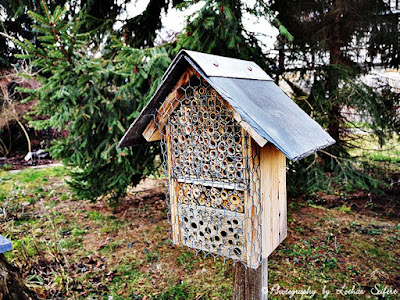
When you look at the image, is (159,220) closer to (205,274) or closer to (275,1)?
(205,274)

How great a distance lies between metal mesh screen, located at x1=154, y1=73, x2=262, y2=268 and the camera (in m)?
1.67

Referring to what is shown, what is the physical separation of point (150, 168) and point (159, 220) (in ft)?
2.99

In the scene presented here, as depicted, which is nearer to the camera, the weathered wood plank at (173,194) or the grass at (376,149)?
the weathered wood plank at (173,194)

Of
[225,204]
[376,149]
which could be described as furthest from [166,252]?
[376,149]

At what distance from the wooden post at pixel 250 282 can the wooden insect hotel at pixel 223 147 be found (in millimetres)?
347

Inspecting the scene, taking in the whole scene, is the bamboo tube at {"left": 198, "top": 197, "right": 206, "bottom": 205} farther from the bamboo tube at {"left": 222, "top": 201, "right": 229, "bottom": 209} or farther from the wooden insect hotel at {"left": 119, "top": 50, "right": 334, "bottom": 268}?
the bamboo tube at {"left": 222, "top": 201, "right": 229, "bottom": 209}

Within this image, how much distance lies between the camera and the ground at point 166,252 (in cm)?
319

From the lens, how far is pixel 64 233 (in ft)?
15.1

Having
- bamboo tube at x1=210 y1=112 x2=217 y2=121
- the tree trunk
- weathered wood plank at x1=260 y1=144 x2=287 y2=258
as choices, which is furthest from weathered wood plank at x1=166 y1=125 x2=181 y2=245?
the tree trunk

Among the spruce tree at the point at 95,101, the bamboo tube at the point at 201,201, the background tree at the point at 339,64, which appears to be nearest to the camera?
the bamboo tube at the point at 201,201

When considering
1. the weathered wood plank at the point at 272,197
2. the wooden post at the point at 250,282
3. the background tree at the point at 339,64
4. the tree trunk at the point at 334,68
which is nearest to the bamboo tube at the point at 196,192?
the weathered wood plank at the point at 272,197

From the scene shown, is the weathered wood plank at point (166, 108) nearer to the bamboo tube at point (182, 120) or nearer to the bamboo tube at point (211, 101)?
the bamboo tube at point (182, 120)

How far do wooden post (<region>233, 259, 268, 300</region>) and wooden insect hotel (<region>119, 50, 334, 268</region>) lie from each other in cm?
35

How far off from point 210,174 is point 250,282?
1.01 meters
